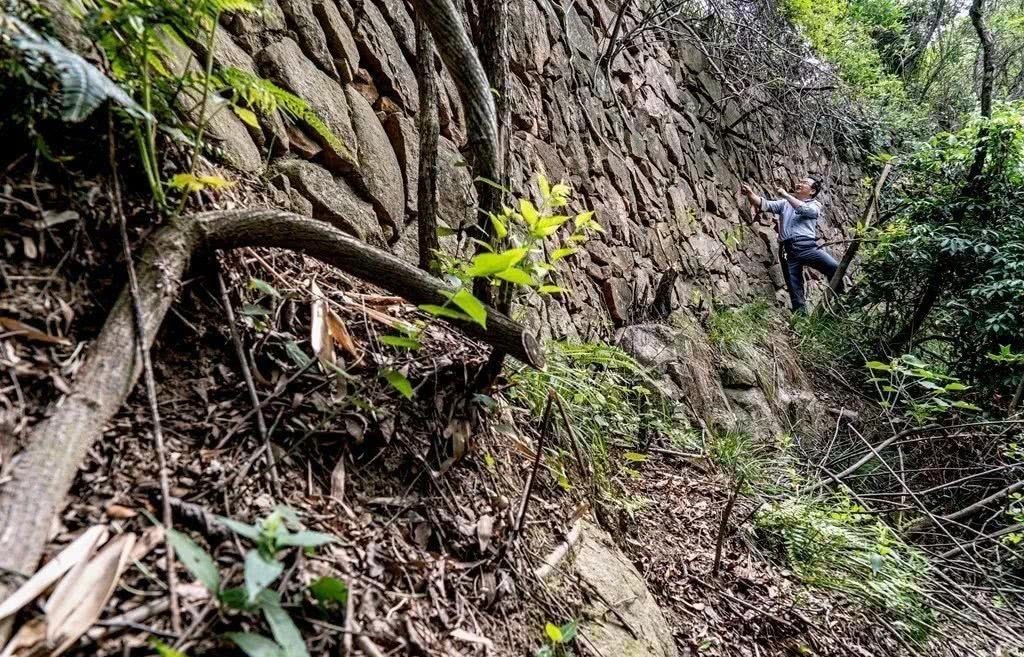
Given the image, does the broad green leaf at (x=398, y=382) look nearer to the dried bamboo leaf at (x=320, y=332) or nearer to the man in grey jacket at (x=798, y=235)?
the dried bamboo leaf at (x=320, y=332)

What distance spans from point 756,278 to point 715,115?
1761 millimetres

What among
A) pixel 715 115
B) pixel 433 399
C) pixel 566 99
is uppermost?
pixel 715 115

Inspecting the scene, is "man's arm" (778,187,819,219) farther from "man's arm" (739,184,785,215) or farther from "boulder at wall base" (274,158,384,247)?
"boulder at wall base" (274,158,384,247)

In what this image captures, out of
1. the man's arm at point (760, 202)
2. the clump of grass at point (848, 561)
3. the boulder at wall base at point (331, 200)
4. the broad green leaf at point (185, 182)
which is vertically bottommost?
the clump of grass at point (848, 561)

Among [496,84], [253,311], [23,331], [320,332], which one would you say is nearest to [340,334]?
[320,332]

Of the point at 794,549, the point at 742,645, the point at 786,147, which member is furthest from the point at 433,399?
the point at 786,147

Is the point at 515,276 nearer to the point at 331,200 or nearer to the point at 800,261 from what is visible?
the point at 331,200

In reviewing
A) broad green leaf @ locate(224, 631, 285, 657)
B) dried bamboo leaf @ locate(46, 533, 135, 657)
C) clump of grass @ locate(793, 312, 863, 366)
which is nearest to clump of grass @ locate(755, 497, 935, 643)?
broad green leaf @ locate(224, 631, 285, 657)

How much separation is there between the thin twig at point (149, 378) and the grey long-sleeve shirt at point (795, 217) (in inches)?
246

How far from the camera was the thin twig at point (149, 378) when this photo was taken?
0.79 meters

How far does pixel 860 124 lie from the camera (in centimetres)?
772

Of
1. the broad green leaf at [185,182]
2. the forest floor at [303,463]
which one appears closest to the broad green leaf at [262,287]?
the forest floor at [303,463]

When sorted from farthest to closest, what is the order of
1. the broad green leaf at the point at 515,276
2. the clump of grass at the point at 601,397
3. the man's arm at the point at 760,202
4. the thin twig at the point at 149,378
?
the man's arm at the point at 760,202 < the clump of grass at the point at 601,397 < the broad green leaf at the point at 515,276 < the thin twig at the point at 149,378

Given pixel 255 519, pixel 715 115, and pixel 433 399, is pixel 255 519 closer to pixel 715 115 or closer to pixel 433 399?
pixel 433 399
